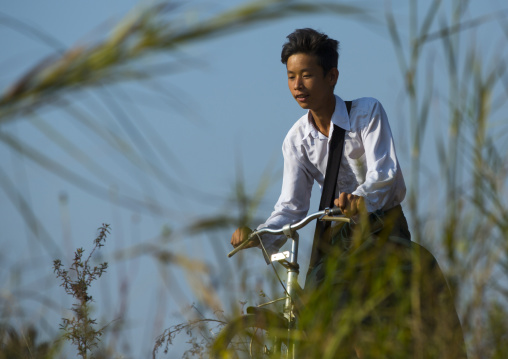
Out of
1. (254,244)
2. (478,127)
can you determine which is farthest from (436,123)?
(254,244)

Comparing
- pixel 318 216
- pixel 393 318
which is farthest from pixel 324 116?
pixel 393 318

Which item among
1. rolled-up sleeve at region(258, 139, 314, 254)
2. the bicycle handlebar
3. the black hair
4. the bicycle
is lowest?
the bicycle

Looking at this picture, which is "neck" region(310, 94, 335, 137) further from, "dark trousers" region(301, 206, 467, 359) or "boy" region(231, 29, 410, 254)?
"dark trousers" region(301, 206, 467, 359)

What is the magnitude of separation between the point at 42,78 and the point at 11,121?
81 millimetres

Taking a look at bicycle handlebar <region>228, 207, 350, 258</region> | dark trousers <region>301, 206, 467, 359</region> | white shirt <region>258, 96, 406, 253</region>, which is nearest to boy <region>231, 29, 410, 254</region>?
white shirt <region>258, 96, 406, 253</region>

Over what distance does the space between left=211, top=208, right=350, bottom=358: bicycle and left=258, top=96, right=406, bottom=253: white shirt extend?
352mm

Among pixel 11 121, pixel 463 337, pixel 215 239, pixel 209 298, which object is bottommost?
pixel 463 337

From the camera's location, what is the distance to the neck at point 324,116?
3.70m

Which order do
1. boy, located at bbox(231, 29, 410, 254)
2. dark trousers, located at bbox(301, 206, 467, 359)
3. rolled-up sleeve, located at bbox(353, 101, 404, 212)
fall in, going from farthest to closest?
boy, located at bbox(231, 29, 410, 254) < rolled-up sleeve, located at bbox(353, 101, 404, 212) < dark trousers, located at bbox(301, 206, 467, 359)

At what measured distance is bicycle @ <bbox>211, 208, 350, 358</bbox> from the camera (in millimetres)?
2041

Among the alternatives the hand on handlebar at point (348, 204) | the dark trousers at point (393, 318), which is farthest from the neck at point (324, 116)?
the dark trousers at point (393, 318)

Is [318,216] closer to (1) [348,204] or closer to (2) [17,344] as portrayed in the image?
(1) [348,204]

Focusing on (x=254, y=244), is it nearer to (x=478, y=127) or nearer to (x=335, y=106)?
(x=335, y=106)

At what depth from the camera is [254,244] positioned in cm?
317
